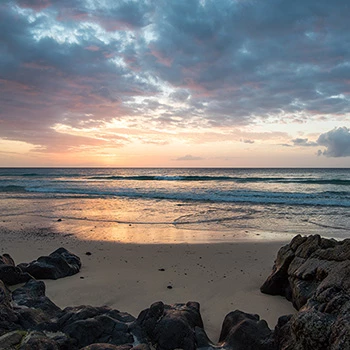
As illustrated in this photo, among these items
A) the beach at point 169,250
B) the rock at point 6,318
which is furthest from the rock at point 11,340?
the beach at point 169,250

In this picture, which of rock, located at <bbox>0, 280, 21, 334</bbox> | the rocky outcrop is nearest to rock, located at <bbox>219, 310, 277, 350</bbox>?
the rocky outcrop

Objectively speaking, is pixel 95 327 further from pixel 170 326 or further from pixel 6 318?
pixel 6 318

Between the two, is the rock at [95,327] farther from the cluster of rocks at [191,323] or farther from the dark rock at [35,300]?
the dark rock at [35,300]

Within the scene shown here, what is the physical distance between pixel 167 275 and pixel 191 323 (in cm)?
264

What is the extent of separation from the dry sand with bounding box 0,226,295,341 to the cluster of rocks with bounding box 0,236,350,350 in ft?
1.82

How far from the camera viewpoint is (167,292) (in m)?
5.62

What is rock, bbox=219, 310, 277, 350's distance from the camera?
11.5 feet

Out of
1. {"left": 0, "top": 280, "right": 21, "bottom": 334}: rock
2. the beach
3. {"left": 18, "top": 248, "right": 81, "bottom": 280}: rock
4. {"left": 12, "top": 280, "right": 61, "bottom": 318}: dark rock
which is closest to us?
{"left": 0, "top": 280, "right": 21, "bottom": 334}: rock

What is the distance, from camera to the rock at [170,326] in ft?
11.6

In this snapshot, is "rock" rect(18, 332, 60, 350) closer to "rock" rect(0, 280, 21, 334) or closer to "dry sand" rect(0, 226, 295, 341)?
"rock" rect(0, 280, 21, 334)

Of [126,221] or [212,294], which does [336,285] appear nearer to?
[212,294]

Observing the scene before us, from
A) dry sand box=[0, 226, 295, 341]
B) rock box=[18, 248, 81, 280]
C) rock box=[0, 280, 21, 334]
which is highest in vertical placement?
rock box=[0, 280, 21, 334]

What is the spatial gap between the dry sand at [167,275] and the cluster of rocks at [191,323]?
21.8 inches

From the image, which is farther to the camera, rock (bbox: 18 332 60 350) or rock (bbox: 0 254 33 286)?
rock (bbox: 0 254 33 286)
